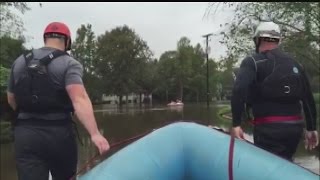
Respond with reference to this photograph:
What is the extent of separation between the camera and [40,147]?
4.35 m

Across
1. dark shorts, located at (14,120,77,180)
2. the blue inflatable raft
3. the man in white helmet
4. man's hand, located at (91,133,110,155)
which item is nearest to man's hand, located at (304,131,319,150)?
the man in white helmet

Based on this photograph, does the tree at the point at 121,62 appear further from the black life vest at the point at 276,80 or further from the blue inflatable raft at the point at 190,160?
the blue inflatable raft at the point at 190,160

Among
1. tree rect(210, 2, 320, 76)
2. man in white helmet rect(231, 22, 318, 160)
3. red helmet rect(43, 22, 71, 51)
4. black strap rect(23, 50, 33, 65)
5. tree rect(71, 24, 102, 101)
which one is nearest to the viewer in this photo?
black strap rect(23, 50, 33, 65)

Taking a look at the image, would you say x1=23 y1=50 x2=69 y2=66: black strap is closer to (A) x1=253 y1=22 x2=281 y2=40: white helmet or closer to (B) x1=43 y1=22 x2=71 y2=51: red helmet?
(B) x1=43 y1=22 x2=71 y2=51: red helmet

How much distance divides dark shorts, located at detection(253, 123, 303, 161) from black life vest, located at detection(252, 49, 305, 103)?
240 mm

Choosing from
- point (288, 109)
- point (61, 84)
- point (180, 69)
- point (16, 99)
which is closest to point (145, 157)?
point (61, 84)

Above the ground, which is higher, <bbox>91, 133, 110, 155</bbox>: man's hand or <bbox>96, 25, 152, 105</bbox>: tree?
<bbox>96, 25, 152, 105</bbox>: tree

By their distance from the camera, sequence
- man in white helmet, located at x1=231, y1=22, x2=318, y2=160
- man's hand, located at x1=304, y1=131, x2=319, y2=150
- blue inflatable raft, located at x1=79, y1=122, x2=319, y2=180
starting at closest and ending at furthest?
blue inflatable raft, located at x1=79, y1=122, x2=319, y2=180 → man in white helmet, located at x1=231, y1=22, x2=318, y2=160 → man's hand, located at x1=304, y1=131, x2=319, y2=150

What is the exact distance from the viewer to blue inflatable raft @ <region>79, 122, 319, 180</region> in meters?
4.05

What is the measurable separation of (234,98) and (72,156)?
60.0 inches

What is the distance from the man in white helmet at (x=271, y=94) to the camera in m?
5.01

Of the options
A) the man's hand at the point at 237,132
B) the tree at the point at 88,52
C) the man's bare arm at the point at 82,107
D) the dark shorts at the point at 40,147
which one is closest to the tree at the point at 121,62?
the tree at the point at 88,52

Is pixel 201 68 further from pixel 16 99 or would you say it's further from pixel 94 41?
pixel 16 99

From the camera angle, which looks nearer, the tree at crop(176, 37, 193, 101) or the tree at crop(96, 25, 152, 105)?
the tree at crop(176, 37, 193, 101)
